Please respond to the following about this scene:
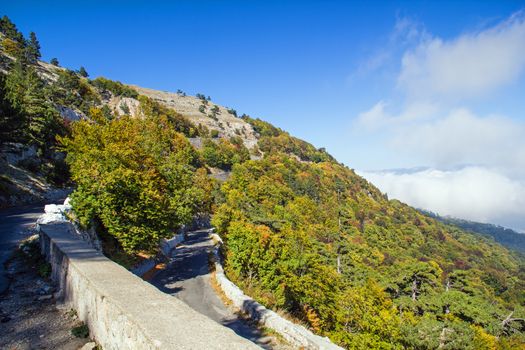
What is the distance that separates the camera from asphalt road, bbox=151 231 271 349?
1174 cm

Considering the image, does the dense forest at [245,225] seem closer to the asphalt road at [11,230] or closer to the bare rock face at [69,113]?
the asphalt road at [11,230]

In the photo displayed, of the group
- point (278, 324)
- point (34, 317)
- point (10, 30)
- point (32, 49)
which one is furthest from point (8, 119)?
point (10, 30)

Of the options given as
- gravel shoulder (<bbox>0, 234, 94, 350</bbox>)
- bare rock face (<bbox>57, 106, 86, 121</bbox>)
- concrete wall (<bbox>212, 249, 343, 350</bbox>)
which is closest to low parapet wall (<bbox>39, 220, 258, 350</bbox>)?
gravel shoulder (<bbox>0, 234, 94, 350</bbox>)

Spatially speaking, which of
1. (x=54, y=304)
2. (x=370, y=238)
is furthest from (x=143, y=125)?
(x=370, y=238)

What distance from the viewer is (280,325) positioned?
10.7 metres

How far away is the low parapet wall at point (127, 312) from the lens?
424 cm

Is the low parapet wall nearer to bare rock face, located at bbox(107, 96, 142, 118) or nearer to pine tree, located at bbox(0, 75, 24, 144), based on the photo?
pine tree, located at bbox(0, 75, 24, 144)

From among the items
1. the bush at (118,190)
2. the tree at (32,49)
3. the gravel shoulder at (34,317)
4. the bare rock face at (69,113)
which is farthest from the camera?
→ the tree at (32,49)

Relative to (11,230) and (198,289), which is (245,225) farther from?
(11,230)

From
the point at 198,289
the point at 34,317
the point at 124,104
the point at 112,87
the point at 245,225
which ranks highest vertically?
the point at 112,87

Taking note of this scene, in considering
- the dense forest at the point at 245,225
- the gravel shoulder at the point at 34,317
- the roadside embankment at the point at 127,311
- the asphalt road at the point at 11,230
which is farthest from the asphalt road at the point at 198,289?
the asphalt road at the point at 11,230

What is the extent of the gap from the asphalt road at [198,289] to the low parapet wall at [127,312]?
20.9ft

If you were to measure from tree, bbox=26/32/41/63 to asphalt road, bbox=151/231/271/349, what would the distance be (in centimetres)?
8064

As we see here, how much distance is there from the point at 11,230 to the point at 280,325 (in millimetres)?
14652
